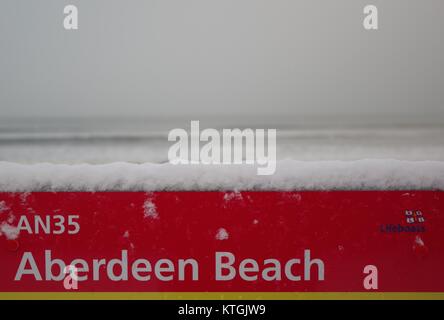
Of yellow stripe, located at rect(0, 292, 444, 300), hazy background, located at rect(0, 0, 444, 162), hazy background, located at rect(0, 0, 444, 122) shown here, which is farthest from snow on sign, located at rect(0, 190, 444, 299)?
hazy background, located at rect(0, 0, 444, 122)

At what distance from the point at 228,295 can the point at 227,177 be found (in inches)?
16.9

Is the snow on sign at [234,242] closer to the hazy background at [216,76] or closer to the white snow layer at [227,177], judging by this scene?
the white snow layer at [227,177]

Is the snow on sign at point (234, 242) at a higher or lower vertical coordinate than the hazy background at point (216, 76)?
lower

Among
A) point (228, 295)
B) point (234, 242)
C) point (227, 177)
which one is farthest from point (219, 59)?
point (228, 295)

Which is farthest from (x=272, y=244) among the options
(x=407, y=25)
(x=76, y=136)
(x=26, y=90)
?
(x=26, y=90)

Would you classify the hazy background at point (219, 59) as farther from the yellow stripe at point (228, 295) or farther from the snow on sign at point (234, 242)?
the yellow stripe at point (228, 295)

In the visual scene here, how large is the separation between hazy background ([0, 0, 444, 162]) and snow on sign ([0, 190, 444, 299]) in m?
0.17

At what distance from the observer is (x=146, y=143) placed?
175 centimetres

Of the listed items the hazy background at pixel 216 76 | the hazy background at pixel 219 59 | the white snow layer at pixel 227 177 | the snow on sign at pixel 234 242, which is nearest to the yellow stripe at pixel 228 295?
the snow on sign at pixel 234 242

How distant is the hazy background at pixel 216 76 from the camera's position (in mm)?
1726

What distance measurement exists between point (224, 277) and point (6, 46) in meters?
1.16

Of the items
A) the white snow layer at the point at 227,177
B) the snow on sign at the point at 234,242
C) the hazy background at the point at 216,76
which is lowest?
the snow on sign at the point at 234,242

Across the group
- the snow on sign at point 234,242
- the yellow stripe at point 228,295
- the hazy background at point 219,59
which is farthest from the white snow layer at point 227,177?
the yellow stripe at point 228,295

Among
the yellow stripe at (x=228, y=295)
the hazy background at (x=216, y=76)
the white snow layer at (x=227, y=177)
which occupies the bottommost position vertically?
the yellow stripe at (x=228, y=295)
